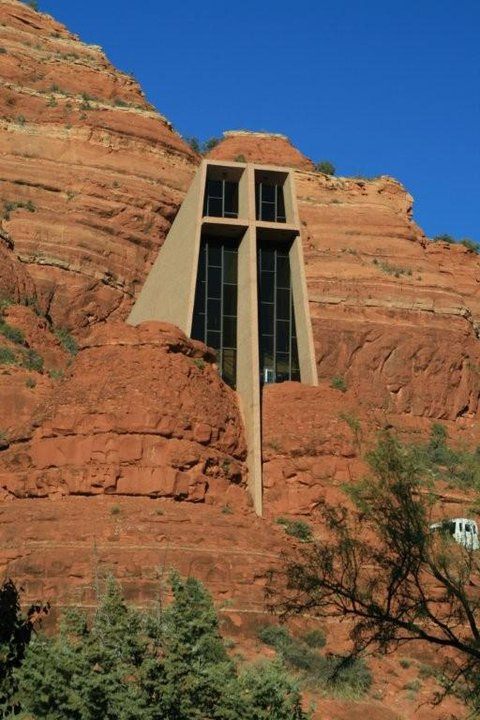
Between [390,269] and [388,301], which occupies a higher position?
[390,269]

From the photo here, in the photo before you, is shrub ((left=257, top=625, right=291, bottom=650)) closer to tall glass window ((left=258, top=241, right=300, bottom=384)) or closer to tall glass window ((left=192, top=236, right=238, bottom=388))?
tall glass window ((left=192, top=236, right=238, bottom=388))

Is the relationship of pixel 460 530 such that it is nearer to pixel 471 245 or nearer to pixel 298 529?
pixel 298 529

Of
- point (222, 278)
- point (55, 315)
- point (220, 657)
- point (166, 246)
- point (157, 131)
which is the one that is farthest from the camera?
point (157, 131)

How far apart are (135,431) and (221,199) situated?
12933mm

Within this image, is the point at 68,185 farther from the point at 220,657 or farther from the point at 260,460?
the point at 220,657

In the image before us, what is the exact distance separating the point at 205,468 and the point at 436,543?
17.2 meters

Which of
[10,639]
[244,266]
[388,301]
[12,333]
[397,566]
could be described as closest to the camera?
[397,566]

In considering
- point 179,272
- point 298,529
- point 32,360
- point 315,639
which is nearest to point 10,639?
point 315,639

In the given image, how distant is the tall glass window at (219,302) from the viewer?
170 ft

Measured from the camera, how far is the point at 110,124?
79688 millimetres

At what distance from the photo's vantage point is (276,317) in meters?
53.1

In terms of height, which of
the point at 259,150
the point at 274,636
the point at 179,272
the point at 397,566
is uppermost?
the point at 259,150

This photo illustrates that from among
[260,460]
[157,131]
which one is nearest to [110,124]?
[157,131]

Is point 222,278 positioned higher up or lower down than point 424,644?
higher up
